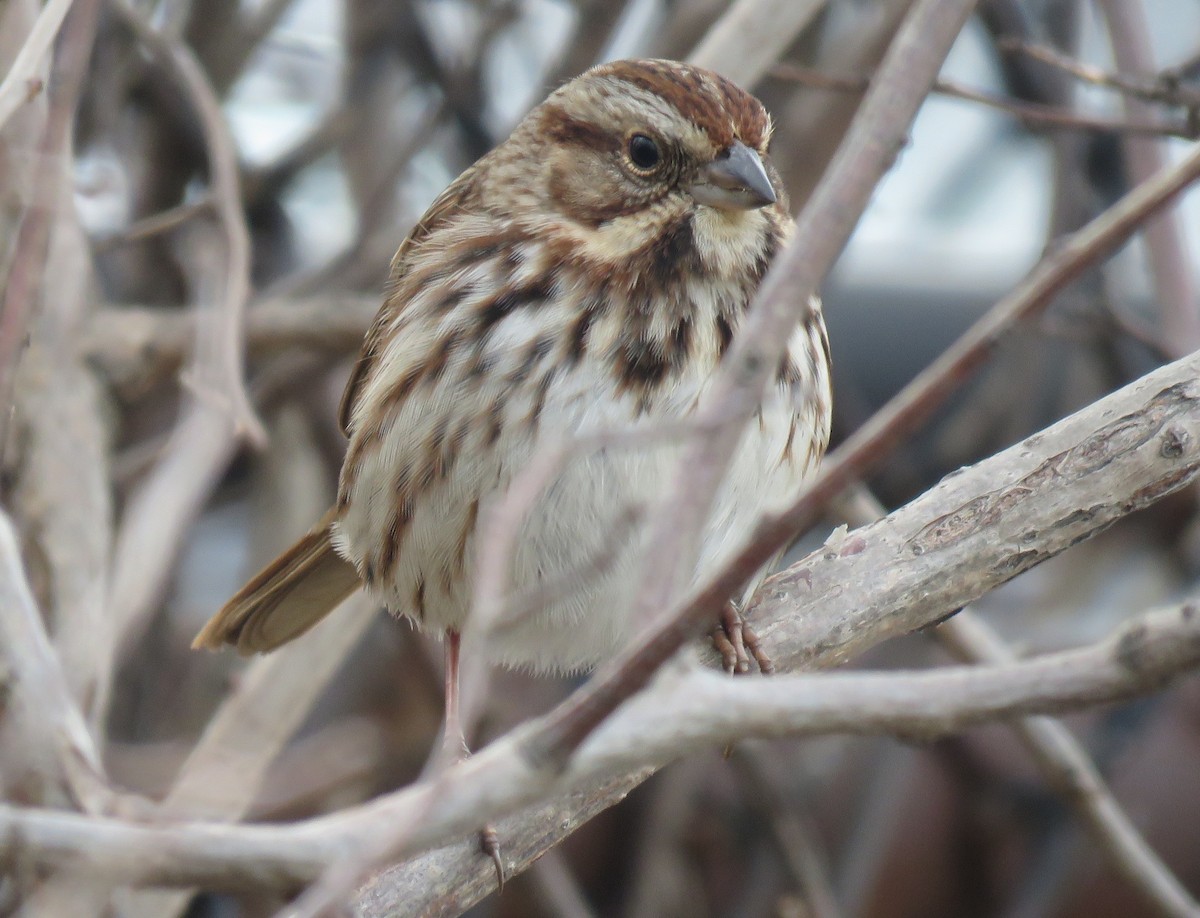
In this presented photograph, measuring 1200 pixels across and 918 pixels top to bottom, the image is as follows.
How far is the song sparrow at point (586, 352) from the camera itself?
7.50ft

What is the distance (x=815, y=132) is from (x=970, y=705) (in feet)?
9.17

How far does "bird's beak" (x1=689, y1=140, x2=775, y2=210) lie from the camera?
7.43 ft

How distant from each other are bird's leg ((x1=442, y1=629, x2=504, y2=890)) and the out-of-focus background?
8.0 inches

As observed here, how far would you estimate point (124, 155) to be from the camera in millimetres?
3775

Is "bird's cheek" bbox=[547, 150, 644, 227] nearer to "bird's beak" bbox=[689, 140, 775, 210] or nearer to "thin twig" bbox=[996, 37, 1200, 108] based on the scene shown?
"bird's beak" bbox=[689, 140, 775, 210]

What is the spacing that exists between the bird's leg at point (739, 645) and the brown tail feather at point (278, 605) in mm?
850

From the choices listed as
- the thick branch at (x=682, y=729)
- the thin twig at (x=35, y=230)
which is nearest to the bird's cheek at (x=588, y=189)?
the thin twig at (x=35, y=230)

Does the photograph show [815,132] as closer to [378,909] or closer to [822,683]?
[378,909]

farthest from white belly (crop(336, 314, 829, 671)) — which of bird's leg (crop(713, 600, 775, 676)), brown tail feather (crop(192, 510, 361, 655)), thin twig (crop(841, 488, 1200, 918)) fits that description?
thin twig (crop(841, 488, 1200, 918))

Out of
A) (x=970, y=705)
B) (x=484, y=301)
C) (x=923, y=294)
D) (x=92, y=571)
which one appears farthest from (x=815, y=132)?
(x=970, y=705)

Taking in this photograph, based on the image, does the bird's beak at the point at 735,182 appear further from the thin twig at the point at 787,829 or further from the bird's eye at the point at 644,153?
the thin twig at the point at 787,829

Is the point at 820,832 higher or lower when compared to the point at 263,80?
lower

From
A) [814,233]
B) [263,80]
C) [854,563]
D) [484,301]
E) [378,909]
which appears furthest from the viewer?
[263,80]

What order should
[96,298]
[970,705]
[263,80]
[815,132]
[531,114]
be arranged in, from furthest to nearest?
[263,80] < [815,132] < [96,298] < [531,114] < [970,705]
